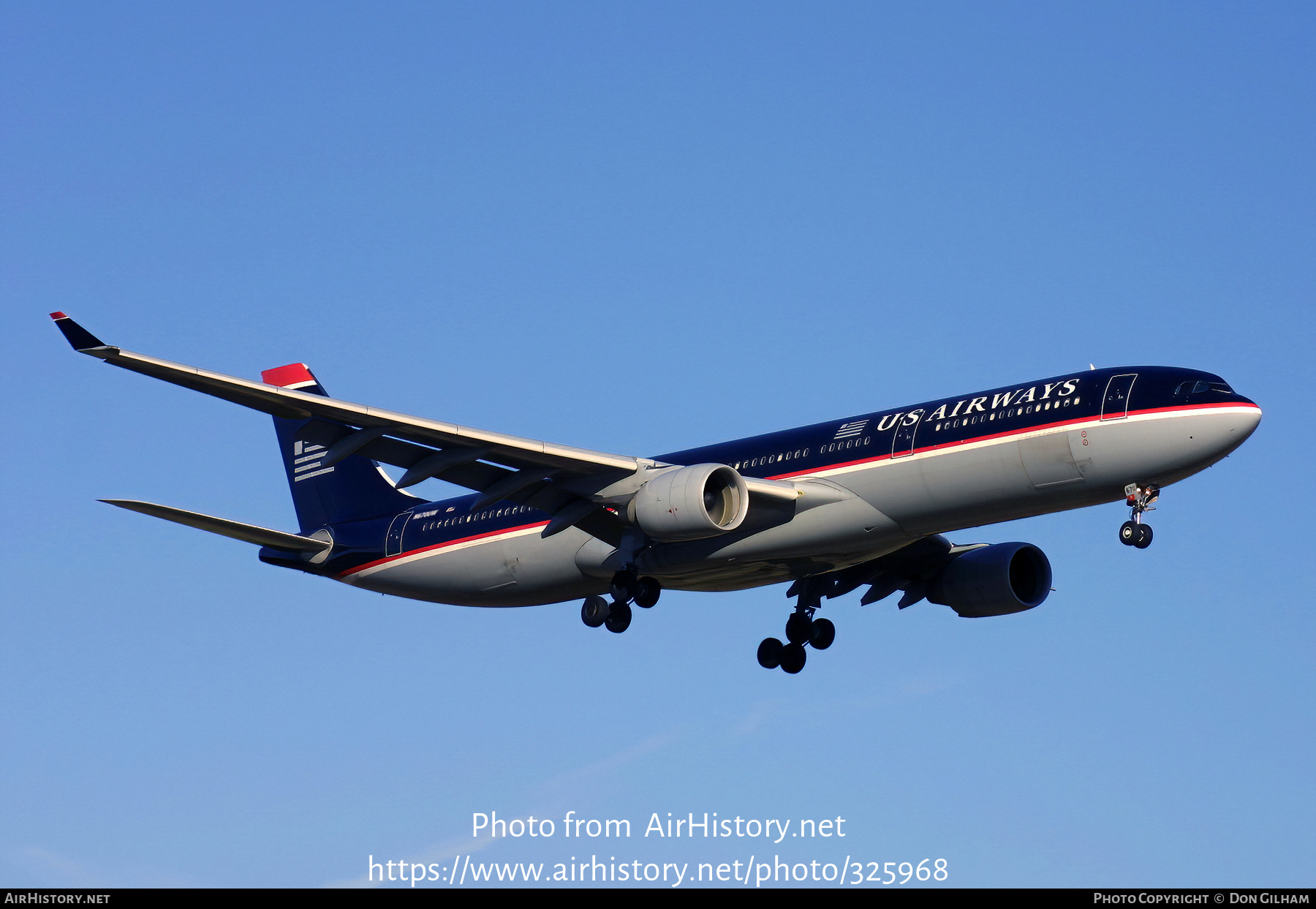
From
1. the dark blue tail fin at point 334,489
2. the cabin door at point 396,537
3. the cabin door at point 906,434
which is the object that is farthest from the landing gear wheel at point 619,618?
the dark blue tail fin at point 334,489

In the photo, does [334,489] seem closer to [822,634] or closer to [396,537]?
[396,537]

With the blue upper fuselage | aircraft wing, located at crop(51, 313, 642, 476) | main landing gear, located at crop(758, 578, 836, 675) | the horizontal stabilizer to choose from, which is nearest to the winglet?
aircraft wing, located at crop(51, 313, 642, 476)

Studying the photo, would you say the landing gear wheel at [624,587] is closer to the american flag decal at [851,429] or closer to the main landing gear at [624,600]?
the main landing gear at [624,600]

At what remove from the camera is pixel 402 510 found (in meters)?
45.3

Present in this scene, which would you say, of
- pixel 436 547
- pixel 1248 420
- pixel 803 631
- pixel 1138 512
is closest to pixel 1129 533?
pixel 1138 512

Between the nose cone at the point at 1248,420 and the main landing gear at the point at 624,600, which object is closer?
the nose cone at the point at 1248,420

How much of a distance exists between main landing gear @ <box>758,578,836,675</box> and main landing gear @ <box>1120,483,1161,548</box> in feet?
33.8

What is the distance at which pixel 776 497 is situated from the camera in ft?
120

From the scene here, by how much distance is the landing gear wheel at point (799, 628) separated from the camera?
140ft

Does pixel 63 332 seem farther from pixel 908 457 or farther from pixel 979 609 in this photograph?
pixel 979 609

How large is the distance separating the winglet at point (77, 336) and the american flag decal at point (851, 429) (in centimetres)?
1570

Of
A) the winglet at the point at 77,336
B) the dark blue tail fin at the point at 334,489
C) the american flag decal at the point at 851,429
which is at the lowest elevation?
the winglet at the point at 77,336

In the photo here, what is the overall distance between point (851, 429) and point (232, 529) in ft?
49.1

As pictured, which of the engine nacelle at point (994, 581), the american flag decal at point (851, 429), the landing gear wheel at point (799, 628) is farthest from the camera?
the landing gear wheel at point (799, 628)
